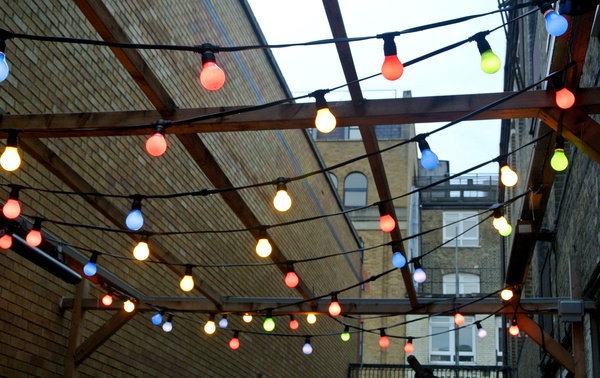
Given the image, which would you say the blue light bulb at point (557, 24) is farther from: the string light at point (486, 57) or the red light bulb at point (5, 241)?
the red light bulb at point (5, 241)

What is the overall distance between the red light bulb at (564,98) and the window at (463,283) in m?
37.1

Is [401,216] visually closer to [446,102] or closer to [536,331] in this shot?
[536,331]

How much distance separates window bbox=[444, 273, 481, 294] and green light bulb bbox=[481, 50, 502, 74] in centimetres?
3762

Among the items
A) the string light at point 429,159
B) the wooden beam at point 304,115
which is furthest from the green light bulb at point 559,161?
the string light at point 429,159

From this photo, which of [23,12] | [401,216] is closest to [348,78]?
[23,12]

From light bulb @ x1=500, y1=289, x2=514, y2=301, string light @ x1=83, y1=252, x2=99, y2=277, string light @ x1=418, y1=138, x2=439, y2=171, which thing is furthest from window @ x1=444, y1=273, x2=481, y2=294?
string light @ x1=418, y1=138, x2=439, y2=171

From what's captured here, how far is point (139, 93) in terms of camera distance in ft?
37.9

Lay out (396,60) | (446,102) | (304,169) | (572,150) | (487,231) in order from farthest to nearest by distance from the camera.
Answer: (487,231) → (304,169) → (572,150) → (446,102) → (396,60)

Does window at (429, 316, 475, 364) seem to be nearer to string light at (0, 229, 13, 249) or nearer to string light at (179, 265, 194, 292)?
string light at (179, 265, 194, 292)

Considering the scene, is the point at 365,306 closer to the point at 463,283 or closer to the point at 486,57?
the point at 486,57

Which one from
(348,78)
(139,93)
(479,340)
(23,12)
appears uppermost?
(479,340)

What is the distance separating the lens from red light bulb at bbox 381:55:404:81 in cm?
522

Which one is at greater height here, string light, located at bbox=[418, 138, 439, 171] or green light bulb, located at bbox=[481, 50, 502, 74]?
green light bulb, located at bbox=[481, 50, 502, 74]

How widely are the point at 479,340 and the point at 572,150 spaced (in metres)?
30.5
